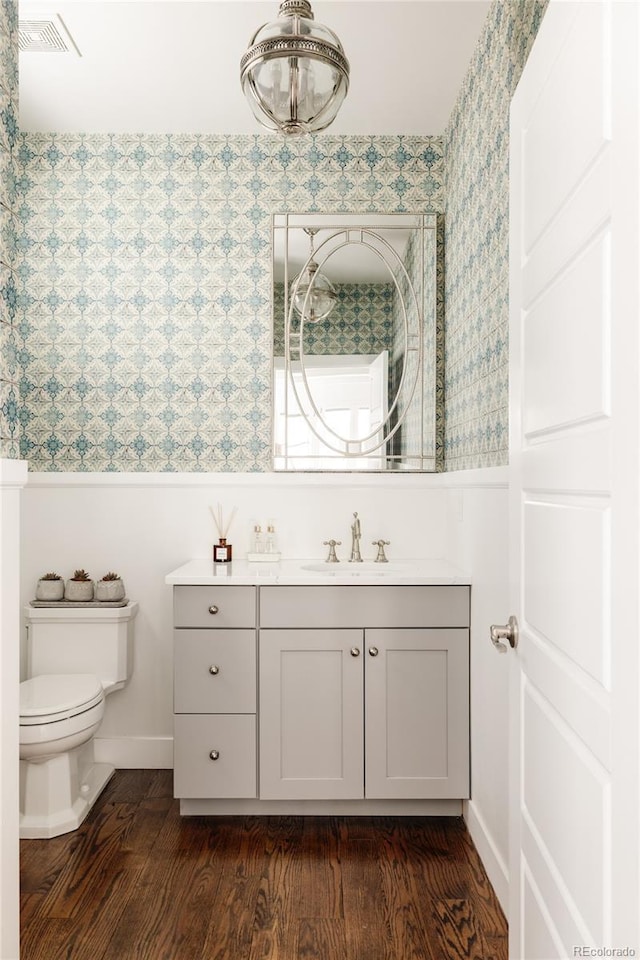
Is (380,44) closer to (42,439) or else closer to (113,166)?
(113,166)

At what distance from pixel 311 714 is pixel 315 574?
49cm

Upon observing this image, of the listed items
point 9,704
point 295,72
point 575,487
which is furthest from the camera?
point 295,72

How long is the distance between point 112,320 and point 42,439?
0.60m

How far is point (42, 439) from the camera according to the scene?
123 inches

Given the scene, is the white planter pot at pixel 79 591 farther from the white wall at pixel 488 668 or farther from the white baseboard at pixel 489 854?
the white baseboard at pixel 489 854

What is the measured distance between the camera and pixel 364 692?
2557 millimetres

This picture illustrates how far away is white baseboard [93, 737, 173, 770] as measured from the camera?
10.1ft

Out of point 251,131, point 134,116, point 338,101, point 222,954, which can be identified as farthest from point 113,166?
point 222,954

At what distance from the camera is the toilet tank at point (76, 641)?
293 cm

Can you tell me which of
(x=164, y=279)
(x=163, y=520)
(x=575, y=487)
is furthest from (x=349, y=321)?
(x=575, y=487)

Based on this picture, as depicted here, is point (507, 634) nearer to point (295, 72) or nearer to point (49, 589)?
point (295, 72)

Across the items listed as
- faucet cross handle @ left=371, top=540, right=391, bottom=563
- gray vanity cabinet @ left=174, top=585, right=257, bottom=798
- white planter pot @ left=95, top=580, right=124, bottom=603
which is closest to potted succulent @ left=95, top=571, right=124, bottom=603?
white planter pot @ left=95, top=580, right=124, bottom=603

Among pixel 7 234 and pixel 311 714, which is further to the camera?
pixel 311 714

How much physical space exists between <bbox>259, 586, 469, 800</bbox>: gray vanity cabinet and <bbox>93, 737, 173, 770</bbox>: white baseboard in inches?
28.2
